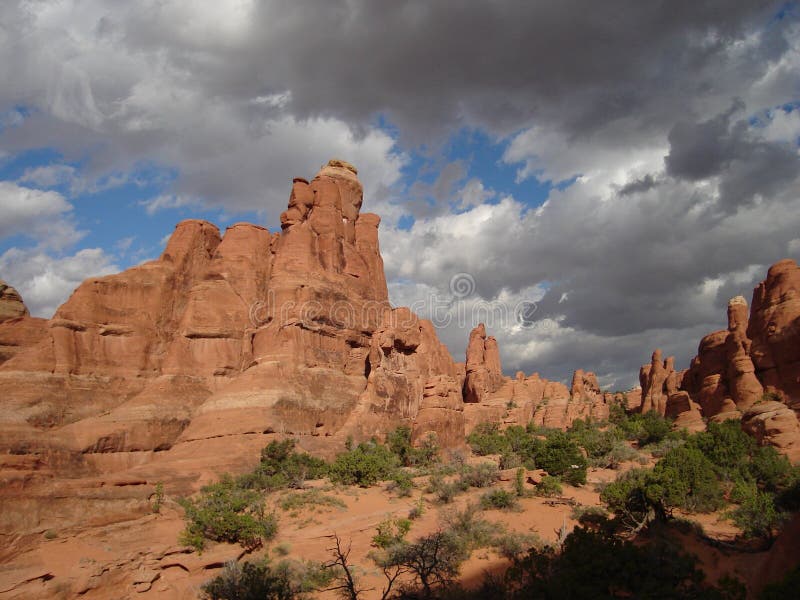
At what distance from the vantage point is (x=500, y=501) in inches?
788

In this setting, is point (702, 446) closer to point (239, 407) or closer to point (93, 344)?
point (239, 407)

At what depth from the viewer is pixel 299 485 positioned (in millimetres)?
27656

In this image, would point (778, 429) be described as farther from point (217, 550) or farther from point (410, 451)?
point (217, 550)

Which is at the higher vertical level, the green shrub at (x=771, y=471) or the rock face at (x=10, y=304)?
the rock face at (x=10, y=304)

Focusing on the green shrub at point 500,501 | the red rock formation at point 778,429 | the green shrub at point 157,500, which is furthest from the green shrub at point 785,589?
the red rock formation at point 778,429

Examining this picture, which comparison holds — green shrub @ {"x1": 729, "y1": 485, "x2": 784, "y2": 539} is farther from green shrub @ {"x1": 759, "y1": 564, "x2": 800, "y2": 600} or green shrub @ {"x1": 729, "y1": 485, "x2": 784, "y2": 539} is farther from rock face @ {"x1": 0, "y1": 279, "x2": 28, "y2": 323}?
rock face @ {"x1": 0, "y1": 279, "x2": 28, "y2": 323}

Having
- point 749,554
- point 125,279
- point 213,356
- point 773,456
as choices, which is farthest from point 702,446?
point 125,279

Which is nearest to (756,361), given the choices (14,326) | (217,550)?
(217,550)

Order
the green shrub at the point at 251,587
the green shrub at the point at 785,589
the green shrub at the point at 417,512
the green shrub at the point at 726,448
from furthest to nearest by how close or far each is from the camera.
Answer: the green shrub at the point at 726,448, the green shrub at the point at 417,512, the green shrub at the point at 251,587, the green shrub at the point at 785,589

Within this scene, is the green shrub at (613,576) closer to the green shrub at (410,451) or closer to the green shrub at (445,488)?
the green shrub at (445,488)

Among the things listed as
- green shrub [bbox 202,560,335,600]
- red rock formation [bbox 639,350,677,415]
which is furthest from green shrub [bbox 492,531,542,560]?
red rock formation [bbox 639,350,677,415]

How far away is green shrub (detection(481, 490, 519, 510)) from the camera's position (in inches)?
783

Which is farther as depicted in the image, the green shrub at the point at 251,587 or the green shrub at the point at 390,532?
the green shrub at the point at 390,532

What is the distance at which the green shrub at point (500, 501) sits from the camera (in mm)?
19897
